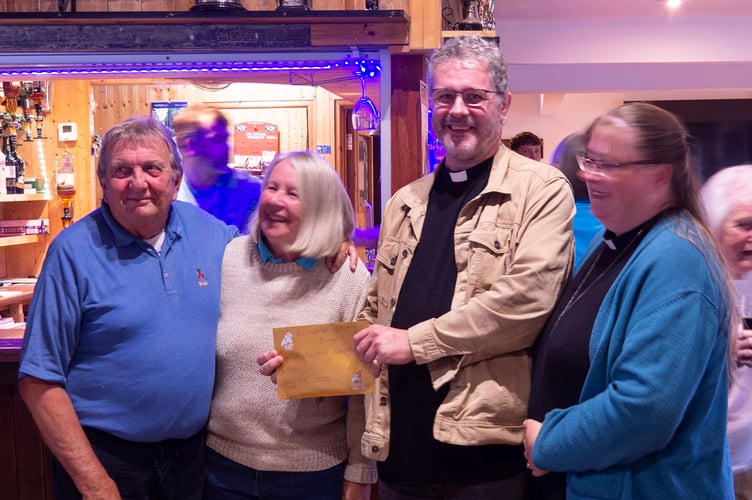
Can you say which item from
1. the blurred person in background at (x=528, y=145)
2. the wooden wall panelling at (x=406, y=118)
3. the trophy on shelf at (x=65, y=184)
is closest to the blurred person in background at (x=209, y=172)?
the wooden wall panelling at (x=406, y=118)

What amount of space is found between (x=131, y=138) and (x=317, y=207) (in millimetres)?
562

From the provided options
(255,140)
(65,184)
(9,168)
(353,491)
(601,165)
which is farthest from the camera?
(255,140)

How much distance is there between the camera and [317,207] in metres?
2.12

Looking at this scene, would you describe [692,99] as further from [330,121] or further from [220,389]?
[220,389]

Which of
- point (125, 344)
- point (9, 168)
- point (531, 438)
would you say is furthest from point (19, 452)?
point (9, 168)

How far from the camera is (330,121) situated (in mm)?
7008

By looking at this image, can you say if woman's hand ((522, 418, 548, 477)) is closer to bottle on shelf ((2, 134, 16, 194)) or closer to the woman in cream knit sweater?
the woman in cream knit sweater

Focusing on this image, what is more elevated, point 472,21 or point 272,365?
point 472,21

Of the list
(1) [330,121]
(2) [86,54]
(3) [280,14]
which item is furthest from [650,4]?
(2) [86,54]

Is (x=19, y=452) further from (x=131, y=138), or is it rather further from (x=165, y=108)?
(x=165, y=108)

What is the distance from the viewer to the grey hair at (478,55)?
2006 mm

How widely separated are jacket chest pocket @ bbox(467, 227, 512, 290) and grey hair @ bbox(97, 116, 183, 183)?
0.92 metres

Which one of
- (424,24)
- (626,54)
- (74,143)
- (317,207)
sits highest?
(626,54)

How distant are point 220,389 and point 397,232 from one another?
0.68 meters
